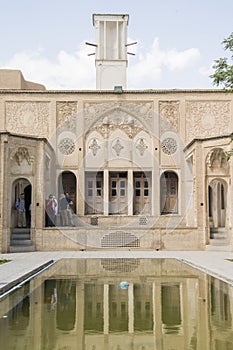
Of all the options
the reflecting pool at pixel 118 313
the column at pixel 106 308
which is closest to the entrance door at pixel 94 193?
the reflecting pool at pixel 118 313

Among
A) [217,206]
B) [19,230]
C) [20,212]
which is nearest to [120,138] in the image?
[217,206]

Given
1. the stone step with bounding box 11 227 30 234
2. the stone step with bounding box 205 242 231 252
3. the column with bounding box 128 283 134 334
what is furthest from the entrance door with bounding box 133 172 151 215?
the column with bounding box 128 283 134 334

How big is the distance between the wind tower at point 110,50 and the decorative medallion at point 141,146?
3.33m

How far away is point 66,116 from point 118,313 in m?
15.2

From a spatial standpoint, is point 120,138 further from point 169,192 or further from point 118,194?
point 169,192

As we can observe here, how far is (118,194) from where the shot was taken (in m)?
20.3

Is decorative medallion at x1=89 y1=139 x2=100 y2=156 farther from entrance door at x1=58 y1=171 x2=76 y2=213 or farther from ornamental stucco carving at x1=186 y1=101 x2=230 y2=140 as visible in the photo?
ornamental stucco carving at x1=186 y1=101 x2=230 y2=140

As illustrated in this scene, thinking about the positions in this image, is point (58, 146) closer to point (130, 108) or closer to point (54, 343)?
point (130, 108)

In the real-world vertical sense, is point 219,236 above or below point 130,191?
below

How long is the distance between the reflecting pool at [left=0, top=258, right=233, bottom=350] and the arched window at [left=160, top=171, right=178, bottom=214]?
1066cm

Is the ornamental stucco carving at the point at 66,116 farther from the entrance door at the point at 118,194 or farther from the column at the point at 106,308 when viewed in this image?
the column at the point at 106,308

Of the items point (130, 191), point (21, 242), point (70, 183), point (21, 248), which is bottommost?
point (21, 248)

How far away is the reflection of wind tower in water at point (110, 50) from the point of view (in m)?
22.4

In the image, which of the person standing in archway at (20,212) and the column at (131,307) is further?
the person standing in archway at (20,212)
